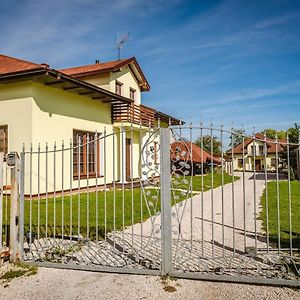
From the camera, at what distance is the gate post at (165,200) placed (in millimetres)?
3965

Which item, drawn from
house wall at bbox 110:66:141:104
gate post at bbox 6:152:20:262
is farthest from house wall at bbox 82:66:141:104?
gate post at bbox 6:152:20:262

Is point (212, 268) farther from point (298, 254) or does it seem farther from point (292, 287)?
point (298, 254)

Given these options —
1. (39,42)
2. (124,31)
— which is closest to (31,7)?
(39,42)

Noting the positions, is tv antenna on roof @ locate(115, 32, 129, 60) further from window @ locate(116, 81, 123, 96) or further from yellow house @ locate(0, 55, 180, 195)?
yellow house @ locate(0, 55, 180, 195)

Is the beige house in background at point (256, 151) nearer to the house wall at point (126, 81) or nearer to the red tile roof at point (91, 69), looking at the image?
the house wall at point (126, 81)

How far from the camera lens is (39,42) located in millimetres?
11773

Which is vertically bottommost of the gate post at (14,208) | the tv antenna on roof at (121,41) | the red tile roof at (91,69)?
the gate post at (14,208)

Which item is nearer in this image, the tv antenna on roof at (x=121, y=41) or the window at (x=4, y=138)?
the window at (x=4, y=138)

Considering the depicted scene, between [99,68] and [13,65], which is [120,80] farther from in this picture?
[13,65]

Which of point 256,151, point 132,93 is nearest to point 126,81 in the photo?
point 132,93

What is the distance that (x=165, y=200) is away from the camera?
4.04 metres

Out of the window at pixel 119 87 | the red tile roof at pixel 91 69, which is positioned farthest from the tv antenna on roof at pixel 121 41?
the window at pixel 119 87

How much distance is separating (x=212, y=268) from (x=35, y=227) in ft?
13.2

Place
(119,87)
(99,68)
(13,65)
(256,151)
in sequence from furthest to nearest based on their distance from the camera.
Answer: (119,87) → (99,68) → (13,65) → (256,151)
